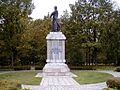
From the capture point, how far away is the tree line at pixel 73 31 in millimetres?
44344

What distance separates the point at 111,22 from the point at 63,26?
7.40 m

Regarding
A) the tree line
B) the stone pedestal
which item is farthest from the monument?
the tree line

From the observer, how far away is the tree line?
1746 inches

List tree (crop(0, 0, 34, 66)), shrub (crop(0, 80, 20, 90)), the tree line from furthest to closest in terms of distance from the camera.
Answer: the tree line
tree (crop(0, 0, 34, 66))
shrub (crop(0, 80, 20, 90))

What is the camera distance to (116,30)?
48000 mm

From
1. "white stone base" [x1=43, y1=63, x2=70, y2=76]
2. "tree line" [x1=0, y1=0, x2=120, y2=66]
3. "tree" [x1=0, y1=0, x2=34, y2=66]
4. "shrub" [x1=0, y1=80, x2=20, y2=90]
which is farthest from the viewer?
"tree line" [x1=0, y1=0, x2=120, y2=66]

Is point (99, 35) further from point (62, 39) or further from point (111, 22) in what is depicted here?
point (62, 39)

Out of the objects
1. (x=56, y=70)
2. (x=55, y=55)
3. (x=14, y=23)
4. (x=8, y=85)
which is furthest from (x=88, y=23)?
(x=8, y=85)

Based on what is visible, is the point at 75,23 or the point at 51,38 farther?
the point at 75,23

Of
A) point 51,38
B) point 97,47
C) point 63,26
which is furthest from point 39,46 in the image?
point 51,38

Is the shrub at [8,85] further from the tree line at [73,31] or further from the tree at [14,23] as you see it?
the tree at [14,23]

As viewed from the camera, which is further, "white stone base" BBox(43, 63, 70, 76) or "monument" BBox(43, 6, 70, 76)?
"monument" BBox(43, 6, 70, 76)

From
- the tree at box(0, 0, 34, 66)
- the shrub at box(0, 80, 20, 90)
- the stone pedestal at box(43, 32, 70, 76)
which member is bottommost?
the shrub at box(0, 80, 20, 90)

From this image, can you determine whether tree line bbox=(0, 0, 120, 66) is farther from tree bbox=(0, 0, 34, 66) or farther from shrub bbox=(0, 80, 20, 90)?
shrub bbox=(0, 80, 20, 90)
